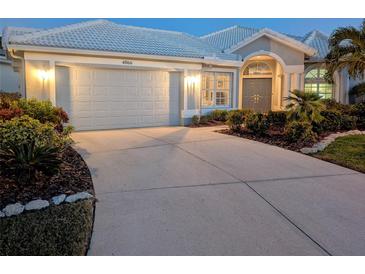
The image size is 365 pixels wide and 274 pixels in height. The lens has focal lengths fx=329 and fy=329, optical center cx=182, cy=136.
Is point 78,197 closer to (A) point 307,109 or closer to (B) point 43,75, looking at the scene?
(B) point 43,75

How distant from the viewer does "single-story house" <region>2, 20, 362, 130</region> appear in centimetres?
1144

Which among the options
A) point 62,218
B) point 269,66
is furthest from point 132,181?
point 269,66

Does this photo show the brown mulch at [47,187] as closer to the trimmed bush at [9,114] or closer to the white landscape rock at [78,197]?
the white landscape rock at [78,197]

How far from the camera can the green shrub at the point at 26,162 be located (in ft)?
17.6

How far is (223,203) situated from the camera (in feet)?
16.2

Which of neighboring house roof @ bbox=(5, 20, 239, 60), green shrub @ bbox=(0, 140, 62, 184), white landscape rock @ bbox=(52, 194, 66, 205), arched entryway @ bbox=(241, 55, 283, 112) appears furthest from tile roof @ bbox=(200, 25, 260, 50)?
white landscape rock @ bbox=(52, 194, 66, 205)

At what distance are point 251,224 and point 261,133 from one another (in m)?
6.77

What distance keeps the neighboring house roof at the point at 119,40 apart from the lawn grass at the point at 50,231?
810cm

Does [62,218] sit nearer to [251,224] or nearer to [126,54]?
[251,224]

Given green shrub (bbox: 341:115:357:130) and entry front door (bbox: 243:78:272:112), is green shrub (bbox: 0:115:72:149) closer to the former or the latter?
Answer: green shrub (bbox: 341:115:357:130)

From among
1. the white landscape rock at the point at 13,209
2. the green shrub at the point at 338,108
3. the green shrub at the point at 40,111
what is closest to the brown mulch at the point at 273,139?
the green shrub at the point at 338,108

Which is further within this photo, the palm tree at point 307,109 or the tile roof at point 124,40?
the tile roof at point 124,40

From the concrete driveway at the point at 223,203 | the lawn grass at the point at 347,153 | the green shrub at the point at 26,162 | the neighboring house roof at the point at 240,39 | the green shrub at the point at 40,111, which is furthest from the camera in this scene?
the neighboring house roof at the point at 240,39

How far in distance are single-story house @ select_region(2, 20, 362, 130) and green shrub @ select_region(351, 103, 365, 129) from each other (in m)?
4.90
